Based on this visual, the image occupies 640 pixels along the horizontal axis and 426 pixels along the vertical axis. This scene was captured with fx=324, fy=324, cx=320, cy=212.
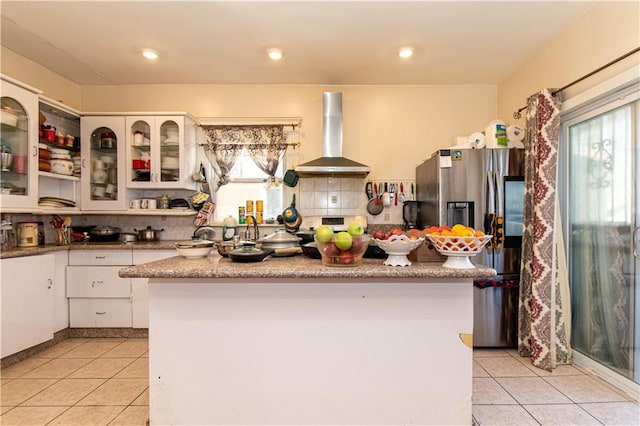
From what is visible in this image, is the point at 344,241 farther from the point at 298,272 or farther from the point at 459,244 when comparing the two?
the point at 459,244

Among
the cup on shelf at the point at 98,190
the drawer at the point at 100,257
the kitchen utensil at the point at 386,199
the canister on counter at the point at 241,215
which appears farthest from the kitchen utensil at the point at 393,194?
the cup on shelf at the point at 98,190

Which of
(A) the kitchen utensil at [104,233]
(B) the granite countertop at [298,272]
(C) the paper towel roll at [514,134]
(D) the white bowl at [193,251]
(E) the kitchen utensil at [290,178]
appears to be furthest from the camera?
(E) the kitchen utensil at [290,178]

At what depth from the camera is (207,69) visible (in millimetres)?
3234

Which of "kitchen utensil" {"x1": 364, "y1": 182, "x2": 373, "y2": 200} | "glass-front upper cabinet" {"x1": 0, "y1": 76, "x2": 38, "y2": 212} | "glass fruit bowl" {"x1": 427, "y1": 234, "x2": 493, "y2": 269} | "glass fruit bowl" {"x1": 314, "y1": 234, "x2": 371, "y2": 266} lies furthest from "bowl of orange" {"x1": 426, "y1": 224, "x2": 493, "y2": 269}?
"glass-front upper cabinet" {"x1": 0, "y1": 76, "x2": 38, "y2": 212}

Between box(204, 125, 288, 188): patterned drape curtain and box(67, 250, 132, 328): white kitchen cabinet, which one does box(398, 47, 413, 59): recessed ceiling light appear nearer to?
box(204, 125, 288, 188): patterned drape curtain

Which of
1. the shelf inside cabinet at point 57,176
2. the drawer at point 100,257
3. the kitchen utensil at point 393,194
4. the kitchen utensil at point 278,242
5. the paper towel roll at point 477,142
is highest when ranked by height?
the paper towel roll at point 477,142

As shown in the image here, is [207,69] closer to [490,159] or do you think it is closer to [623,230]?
[490,159]

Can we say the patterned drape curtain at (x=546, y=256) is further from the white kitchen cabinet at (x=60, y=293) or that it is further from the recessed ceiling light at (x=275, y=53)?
the white kitchen cabinet at (x=60, y=293)

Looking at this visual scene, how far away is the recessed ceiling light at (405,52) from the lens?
9.16 ft

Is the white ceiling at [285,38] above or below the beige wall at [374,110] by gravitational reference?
above

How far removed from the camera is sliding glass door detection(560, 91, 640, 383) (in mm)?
2076

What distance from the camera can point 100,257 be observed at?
306cm

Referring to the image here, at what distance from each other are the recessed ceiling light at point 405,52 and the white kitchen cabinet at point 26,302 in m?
3.52

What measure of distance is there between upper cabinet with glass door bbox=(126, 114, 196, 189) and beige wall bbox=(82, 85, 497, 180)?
36 cm
